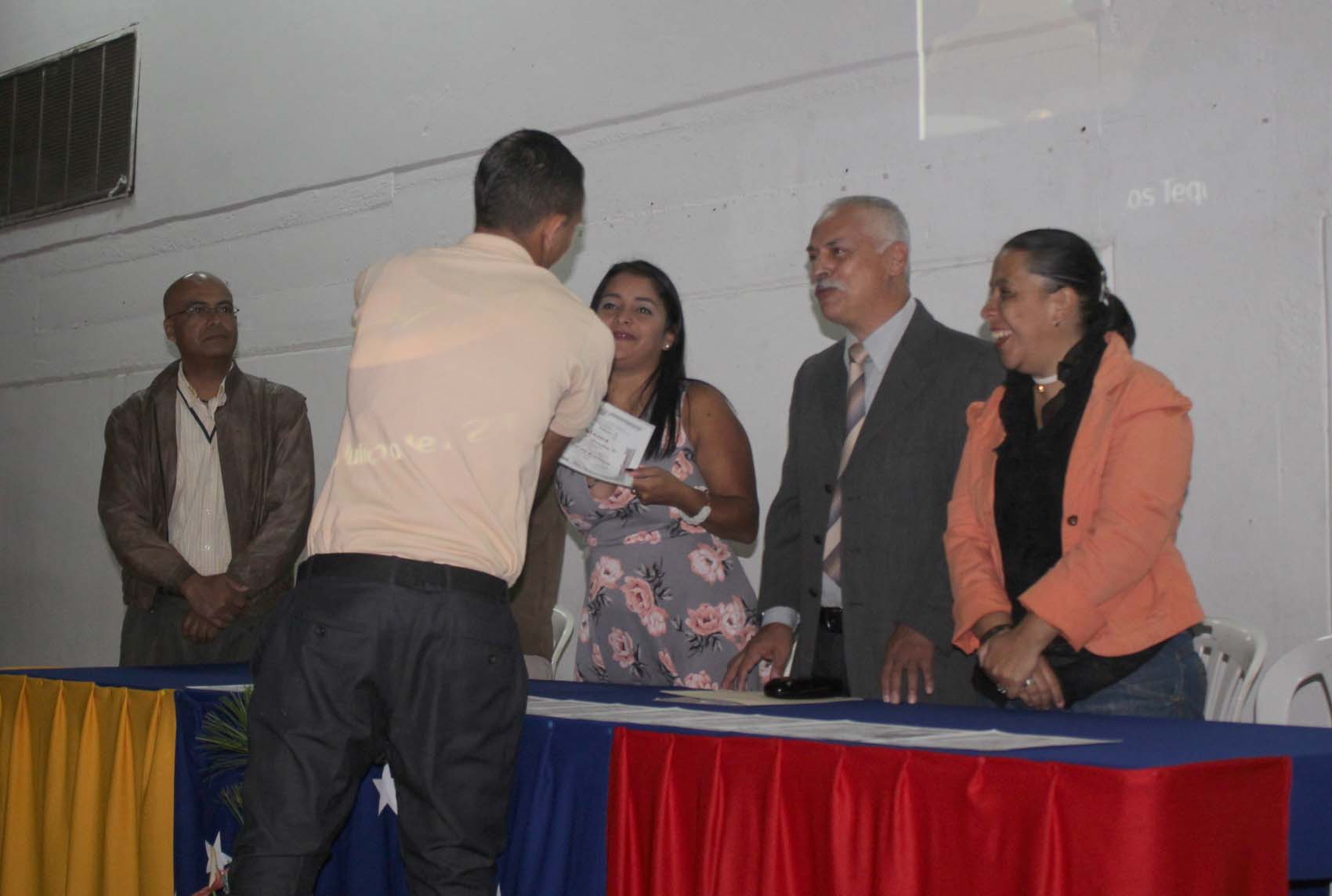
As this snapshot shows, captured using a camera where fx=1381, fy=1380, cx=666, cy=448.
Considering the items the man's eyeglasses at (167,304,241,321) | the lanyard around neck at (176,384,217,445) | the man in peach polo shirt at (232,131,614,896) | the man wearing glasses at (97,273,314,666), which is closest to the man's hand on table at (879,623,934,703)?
the man in peach polo shirt at (232,131,614,896)

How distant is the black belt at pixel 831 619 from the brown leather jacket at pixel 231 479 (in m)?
1.82

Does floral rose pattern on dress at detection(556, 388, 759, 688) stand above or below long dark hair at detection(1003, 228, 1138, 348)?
below

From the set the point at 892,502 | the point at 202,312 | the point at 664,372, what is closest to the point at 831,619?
the point at 892,502

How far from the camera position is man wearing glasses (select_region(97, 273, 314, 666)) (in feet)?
13.6

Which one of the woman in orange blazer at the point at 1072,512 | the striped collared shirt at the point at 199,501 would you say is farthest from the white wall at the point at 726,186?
the striped collared shirt at the point at 199,501

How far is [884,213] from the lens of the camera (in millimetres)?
3389

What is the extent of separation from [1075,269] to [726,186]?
2233mm

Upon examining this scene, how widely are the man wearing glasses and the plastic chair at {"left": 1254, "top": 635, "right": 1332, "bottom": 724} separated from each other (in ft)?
9.04

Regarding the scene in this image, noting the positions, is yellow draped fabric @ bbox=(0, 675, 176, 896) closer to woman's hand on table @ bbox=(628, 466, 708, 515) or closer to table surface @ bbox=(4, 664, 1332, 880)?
table surface @ bbox=(4, 664, 1332, 880)

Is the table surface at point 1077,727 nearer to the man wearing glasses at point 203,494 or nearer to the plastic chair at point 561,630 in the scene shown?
the man wearing glasses at point 203,494

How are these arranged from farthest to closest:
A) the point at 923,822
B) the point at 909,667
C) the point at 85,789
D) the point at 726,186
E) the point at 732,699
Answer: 1. the point at 726,186
2. the point at 85,789
3. the point at 909,667
4. the point at 732,699
5. the point at 923,822

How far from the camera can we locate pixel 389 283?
89.5 inches

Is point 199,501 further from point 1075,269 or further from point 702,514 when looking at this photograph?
point 1075,269

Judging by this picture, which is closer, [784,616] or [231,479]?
[784,616]
